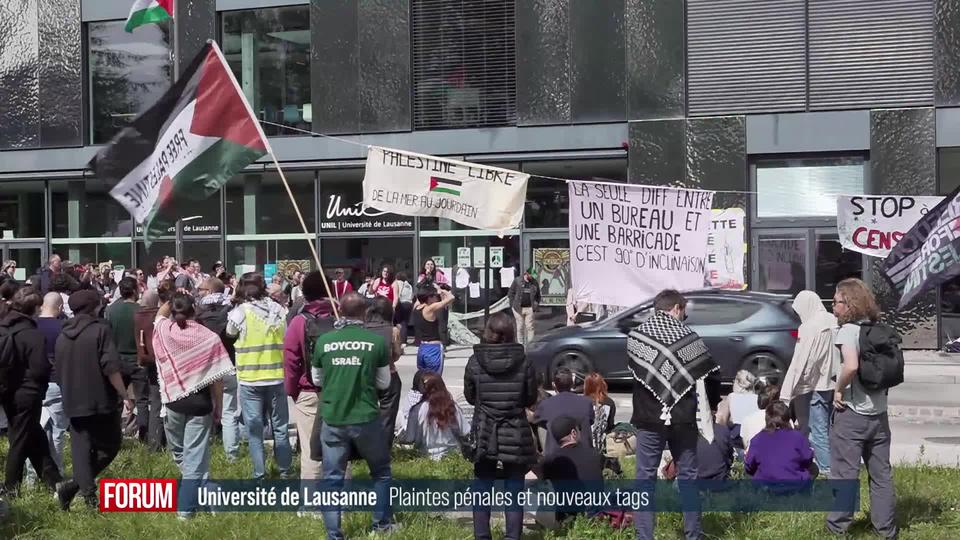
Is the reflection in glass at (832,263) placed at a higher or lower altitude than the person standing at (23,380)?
higher

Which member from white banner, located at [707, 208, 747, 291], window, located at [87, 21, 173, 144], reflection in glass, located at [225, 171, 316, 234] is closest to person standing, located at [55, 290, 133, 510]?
white banner, located at [707, 208, 747, 291]

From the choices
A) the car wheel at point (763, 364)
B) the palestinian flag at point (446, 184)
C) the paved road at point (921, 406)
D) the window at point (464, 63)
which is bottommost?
the paved road at point (921, 406)

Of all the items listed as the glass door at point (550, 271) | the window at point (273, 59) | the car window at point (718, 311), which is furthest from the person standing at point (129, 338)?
the window at point (273, 59)

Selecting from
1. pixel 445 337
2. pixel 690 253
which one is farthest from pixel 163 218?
pixel 445 337

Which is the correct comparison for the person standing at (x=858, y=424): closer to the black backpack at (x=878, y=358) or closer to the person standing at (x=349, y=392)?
the black backpack at (x=878, y=358)

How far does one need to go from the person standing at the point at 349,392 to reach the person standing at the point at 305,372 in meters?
0.86

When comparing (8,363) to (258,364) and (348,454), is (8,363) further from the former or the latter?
(348,454)

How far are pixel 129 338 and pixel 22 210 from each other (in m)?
17.9

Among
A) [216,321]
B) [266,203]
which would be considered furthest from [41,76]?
[216,321]

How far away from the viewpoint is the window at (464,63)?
961 inches

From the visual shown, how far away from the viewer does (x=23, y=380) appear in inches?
375

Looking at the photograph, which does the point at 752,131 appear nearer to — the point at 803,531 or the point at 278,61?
the point at 278,61

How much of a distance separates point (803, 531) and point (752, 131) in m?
15.6

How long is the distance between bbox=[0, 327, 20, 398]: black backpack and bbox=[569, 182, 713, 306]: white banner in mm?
5330
